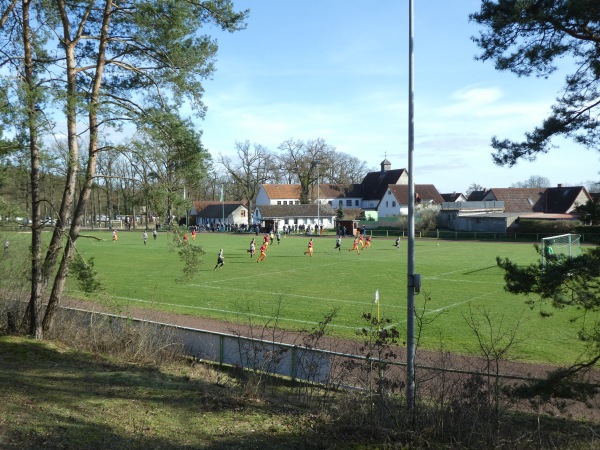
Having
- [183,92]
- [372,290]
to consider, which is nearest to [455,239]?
[372,290]

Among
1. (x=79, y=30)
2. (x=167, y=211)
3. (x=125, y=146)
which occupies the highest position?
(x=79, y=30)

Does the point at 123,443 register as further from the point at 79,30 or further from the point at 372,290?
the point at 372,290

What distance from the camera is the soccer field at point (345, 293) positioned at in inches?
640

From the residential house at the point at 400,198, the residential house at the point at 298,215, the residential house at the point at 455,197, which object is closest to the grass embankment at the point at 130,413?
the residential house at the point at 298,215

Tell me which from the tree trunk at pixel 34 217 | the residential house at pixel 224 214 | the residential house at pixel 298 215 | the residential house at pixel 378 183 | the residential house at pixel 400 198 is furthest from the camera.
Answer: the residential house at pixel 224 214

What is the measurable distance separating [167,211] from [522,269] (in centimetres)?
789

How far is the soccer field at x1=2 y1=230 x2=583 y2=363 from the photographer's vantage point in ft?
53.4

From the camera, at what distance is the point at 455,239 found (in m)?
60.0

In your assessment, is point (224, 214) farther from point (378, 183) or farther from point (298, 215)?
point (378, 183)

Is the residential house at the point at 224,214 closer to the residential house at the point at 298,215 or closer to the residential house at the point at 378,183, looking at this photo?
the residential house at the point at 298,215

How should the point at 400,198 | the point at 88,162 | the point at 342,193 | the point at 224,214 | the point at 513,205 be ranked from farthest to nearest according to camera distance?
the point at 342,193 < the point at 224,214 < the point at 400,198 < the point at 513,205 < the point at 88,162

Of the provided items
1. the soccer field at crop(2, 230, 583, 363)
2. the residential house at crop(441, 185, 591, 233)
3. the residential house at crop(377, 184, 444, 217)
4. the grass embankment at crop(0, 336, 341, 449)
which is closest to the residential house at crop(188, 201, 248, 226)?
the residential house at crop(377, 184, 444, 217)

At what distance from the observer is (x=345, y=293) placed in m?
23.7

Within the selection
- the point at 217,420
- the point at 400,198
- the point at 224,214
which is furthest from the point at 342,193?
the point at 217,420
